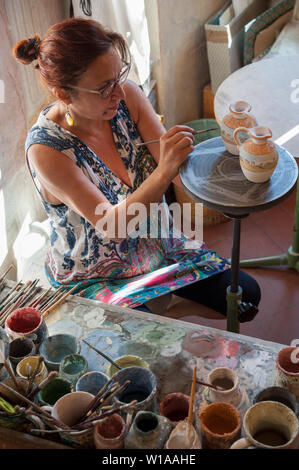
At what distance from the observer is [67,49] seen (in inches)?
67.1

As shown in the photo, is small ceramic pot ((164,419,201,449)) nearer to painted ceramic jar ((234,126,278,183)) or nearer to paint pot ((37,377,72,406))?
paint pot ((37,377,72,406))

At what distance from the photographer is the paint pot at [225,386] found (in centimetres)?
129

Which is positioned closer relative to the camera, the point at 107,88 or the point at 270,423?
the point at 270,423

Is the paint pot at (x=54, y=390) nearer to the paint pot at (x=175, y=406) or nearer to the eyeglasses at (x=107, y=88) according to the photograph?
the paint pot at (x=175, y=406)

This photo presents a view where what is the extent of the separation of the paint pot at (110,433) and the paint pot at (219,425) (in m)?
0.19

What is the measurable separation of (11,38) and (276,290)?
5.91ft

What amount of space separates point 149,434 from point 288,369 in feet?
1.33

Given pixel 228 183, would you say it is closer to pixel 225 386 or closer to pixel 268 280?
pixel 225 386

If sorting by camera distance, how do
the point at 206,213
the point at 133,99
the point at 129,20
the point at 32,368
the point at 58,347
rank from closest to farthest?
the point at 32,368
the point at 58,347
the point at 133,99
the point at 129,20
the point at 206,213

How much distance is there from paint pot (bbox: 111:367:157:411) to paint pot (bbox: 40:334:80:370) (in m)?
0.21

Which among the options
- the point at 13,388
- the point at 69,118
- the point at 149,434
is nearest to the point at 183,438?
the point at 149,434

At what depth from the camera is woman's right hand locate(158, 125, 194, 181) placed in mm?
1644
